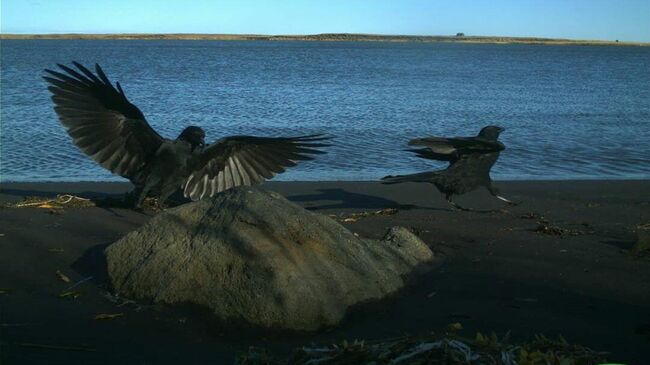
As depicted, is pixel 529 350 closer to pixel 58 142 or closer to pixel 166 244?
pixel 166 244

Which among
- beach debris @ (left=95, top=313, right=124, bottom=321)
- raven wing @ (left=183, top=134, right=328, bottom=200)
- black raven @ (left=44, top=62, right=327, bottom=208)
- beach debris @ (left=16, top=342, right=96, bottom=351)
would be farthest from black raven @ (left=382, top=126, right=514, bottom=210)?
beach debris @ (left=16, top=342, right=96, bottom=351)

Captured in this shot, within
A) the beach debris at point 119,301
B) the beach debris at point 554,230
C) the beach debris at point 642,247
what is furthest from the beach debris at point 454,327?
the beach debris at point 554,230

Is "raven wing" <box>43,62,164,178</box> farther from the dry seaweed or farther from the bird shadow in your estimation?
the bird shadow

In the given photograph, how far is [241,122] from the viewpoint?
1941 centimetres

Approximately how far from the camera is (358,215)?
26.5 feet

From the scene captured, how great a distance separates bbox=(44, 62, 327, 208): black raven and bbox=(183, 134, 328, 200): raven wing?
0.01 meters

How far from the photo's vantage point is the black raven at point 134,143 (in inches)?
313

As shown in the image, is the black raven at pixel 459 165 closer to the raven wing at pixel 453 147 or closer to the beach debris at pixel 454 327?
the raven wing at pixel 453 147

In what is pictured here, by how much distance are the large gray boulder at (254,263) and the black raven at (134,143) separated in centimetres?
262

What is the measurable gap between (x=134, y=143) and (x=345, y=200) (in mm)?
2558

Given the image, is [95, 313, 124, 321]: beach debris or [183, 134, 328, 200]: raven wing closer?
[95, 313, 124, 321]: beach debris

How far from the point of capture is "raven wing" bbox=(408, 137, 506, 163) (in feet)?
28.1

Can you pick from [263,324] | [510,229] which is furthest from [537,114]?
[263,324]

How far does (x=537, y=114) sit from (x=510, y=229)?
54.5ft
